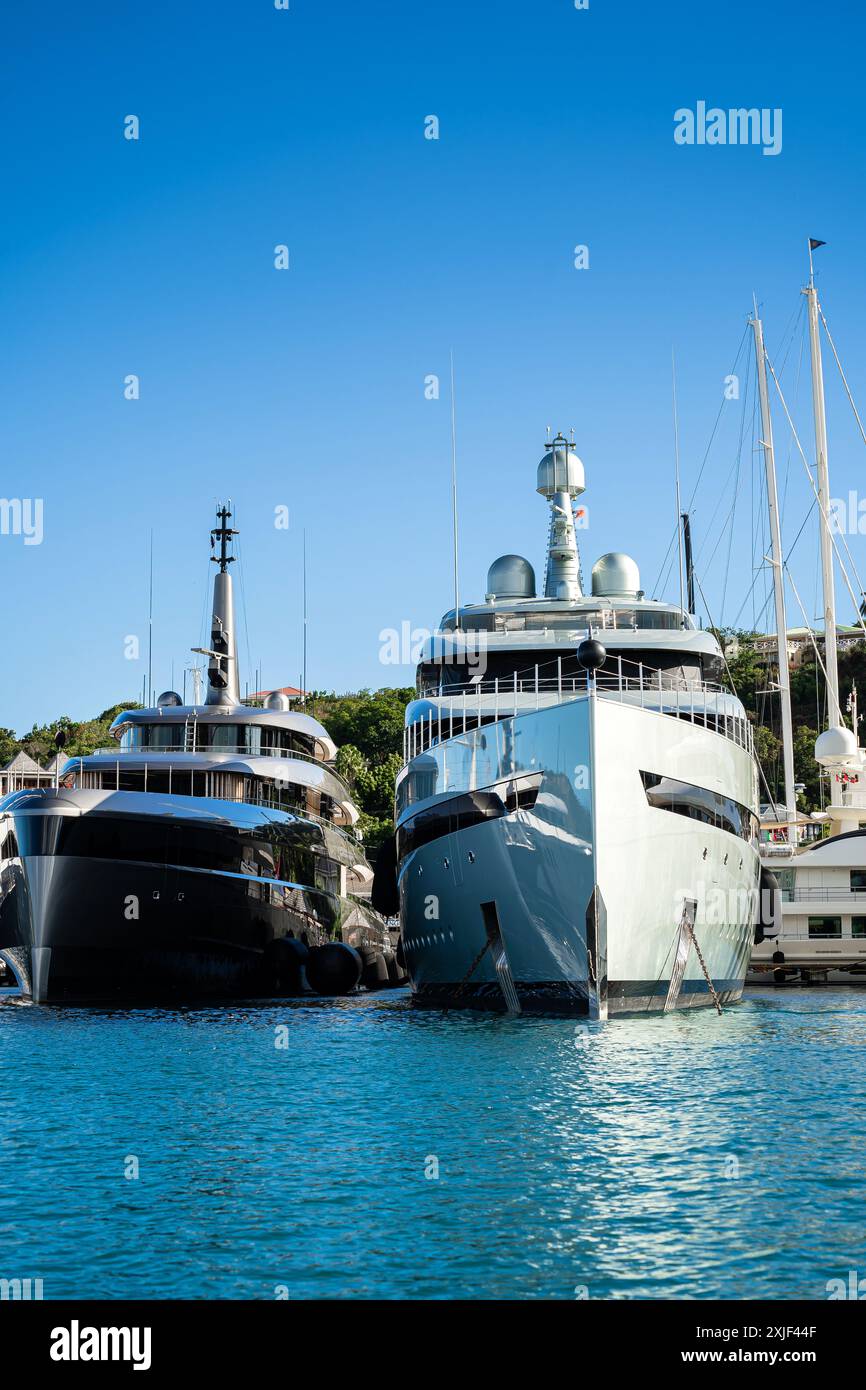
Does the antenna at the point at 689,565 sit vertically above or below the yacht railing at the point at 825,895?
above

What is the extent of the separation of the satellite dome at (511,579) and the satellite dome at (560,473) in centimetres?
320

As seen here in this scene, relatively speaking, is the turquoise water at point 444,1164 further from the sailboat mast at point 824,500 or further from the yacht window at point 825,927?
the sailboat mast at point 824,500

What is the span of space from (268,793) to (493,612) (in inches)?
301

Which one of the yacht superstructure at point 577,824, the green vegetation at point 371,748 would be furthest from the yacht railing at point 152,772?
the green vegetation at point 371,748

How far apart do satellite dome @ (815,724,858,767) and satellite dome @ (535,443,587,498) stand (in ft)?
52.2

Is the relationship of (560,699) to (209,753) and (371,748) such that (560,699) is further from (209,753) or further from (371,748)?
(371,748)

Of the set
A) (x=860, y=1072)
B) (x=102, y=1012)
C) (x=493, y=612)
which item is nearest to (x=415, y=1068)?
(x=860, y=1072)

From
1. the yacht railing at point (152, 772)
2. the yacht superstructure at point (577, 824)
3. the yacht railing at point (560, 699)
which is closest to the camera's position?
the yacht superstructure at point (577, 824)

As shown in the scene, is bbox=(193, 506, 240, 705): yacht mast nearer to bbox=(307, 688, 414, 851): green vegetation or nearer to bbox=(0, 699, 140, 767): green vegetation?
bbox=(307, 688, 414, 851): green vegetation

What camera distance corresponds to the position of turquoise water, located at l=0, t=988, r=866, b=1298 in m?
10.2

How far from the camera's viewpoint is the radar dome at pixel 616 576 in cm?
3656

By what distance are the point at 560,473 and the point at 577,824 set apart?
1813 centimetres

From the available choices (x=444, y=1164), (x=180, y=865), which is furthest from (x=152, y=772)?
(x=444, y=1164)
